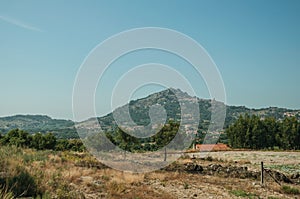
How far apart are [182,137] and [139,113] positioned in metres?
7.74

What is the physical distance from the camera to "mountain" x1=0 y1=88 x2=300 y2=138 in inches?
877

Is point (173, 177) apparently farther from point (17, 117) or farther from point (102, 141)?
point (17, 117)

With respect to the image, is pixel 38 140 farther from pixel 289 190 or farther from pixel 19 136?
pixel 289 190

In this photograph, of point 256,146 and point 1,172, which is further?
point 256,146

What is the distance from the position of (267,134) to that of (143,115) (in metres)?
45.3

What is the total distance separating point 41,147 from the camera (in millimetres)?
43281

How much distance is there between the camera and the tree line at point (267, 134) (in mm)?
59125

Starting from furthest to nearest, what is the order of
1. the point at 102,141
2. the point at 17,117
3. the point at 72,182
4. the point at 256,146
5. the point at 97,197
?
the point at 17,117 < the point at 256,146 < the point at 102,141 < the point at 72,182 < the point at 97,197

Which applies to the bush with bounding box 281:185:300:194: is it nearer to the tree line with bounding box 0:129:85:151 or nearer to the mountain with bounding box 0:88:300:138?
the mountain with bounding box 0:88:300:138

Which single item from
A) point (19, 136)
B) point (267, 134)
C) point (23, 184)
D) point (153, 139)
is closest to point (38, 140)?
point (19, 136)

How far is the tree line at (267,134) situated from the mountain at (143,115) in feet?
44.2

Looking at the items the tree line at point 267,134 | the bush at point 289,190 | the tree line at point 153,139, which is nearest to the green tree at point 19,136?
the tree line at point 153,139

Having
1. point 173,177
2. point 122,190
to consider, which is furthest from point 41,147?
point 122,190

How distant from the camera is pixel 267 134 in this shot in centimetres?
6138
